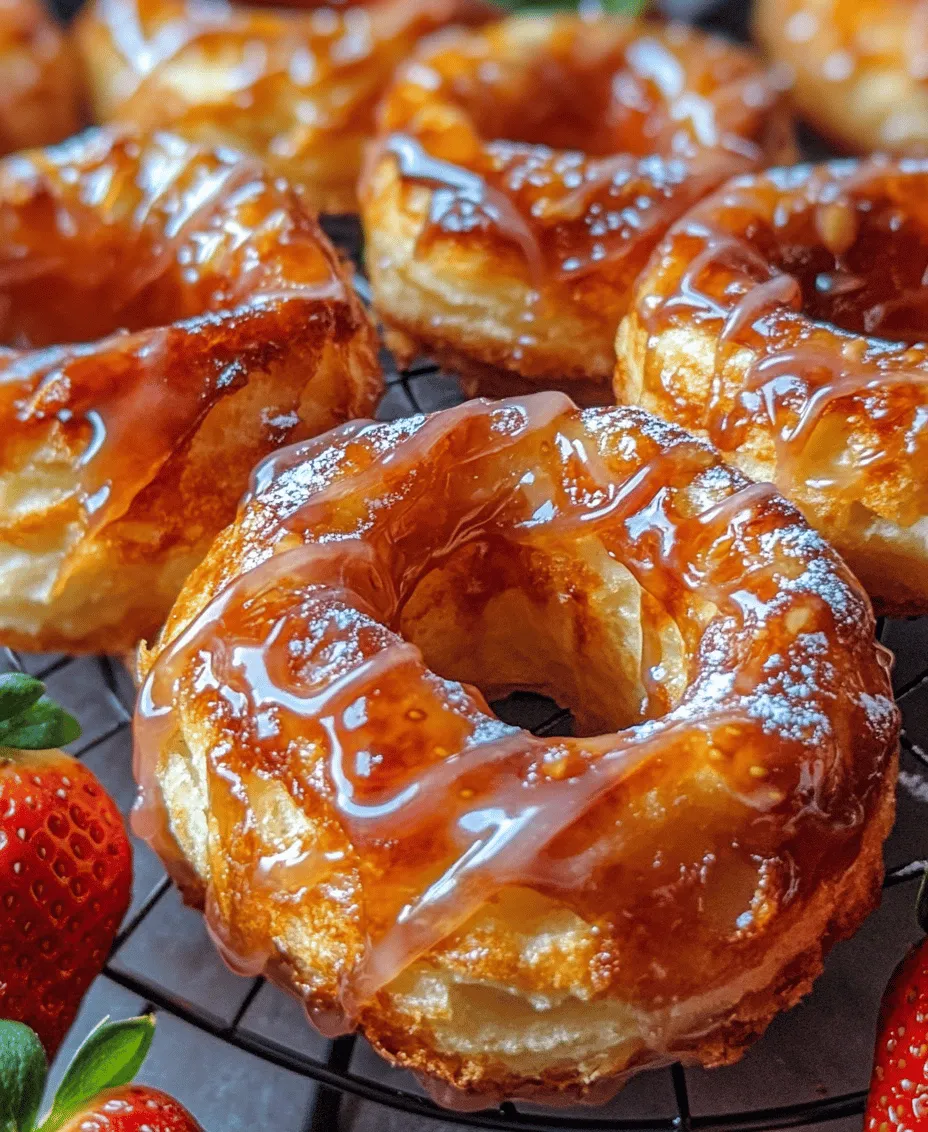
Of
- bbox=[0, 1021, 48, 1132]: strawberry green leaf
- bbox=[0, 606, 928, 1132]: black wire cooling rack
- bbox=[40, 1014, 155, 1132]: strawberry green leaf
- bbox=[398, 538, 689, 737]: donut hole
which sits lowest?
bbox=[0, 606, 928, 1132]: black wire cooling rack

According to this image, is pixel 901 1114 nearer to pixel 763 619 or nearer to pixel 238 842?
pixel 763 619

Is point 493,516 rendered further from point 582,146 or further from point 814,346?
point 582,146

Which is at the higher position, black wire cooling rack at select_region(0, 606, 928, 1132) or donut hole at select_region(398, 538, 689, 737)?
donut hole at select_region(398, 538, 689, 737)

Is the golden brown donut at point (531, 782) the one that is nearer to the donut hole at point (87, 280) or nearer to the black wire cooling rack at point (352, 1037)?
the black wire cooling rack at point (352, 1037)

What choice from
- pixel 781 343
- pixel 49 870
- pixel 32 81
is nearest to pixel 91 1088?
pixel 49 870

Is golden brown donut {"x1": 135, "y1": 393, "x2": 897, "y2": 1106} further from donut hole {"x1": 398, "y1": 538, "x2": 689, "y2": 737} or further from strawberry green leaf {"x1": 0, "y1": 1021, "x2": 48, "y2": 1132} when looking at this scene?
strawberry green leaf {"x1": 0, "y1": 1021, "x2": 48, "y2": 1132}

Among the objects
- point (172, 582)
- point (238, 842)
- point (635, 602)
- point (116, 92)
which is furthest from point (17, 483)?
point (116, 92)

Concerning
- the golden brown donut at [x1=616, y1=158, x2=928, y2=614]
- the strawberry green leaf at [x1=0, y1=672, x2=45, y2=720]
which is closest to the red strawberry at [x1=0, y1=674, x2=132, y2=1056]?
the strawberry green leaf at [x1=0, y1=672, x2=45, y2=720]

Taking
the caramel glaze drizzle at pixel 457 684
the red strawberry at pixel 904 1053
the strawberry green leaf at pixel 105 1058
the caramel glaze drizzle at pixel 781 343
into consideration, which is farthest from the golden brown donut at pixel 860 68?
the strawberry green leaf at pixel 105 1058
